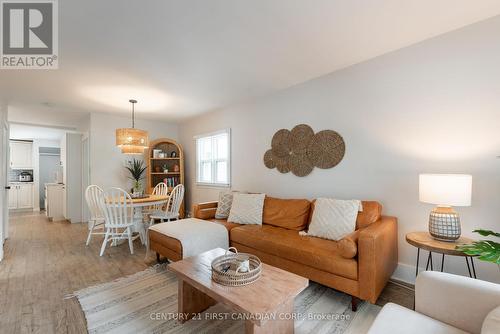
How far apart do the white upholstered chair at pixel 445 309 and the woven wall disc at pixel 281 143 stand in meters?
2.25

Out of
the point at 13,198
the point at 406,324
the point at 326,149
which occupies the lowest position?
the point at 13,198

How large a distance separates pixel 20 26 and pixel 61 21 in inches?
15.3

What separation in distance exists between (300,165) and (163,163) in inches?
137

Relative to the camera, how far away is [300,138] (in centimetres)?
307

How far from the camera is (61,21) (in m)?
1.77

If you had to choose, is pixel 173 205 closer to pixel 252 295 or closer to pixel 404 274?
pixel 252 295

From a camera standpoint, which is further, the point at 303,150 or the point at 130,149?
the point at 130,149

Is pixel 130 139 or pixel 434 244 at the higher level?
pixel 130 139

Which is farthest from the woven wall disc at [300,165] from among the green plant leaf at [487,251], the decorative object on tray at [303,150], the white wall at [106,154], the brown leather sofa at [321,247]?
the white wall at [106,154]

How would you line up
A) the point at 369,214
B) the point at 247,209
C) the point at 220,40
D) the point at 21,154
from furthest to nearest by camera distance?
the point at 21,154
the point at 247,209
the point at 369,214
the point at 220,40

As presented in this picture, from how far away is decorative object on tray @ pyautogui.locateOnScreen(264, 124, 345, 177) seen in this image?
276cm

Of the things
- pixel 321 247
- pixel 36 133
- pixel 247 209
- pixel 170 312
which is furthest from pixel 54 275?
pixel 36 133

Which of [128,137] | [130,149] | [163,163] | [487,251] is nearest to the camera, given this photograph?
[487,251]

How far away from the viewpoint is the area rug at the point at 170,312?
160 centimetres
